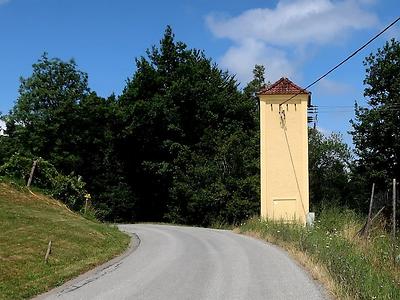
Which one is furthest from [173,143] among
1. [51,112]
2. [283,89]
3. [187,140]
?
[283,89]

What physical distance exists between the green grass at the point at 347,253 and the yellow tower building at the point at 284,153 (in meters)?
7.31

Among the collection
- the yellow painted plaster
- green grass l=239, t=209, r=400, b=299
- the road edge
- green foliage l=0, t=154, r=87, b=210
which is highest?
the yellow painted plaster

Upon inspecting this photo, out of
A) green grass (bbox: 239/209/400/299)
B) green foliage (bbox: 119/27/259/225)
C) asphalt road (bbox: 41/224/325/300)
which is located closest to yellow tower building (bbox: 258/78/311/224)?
green grass (bbox: 239/209/400/299)

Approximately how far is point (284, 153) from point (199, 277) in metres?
21.1

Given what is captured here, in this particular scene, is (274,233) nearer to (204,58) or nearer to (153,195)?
(153,195)

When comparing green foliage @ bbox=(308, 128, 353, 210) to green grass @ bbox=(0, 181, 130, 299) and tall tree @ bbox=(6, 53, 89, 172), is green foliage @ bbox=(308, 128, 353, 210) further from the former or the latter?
green grass @ bbox=(0, 181, 130, 299)

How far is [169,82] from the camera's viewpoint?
172ft

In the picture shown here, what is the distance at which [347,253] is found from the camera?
12.6m

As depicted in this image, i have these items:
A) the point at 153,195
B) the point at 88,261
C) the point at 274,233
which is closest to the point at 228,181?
the point at 153,195

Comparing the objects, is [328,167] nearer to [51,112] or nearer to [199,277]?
[51,112]

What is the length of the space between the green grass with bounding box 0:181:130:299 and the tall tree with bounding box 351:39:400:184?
23701 mm

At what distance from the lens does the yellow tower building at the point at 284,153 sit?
108 feet

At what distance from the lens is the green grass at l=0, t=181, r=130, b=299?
11898 mm

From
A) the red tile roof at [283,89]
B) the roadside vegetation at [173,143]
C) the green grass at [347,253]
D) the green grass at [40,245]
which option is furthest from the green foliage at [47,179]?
the red tile roof at [283,89]
